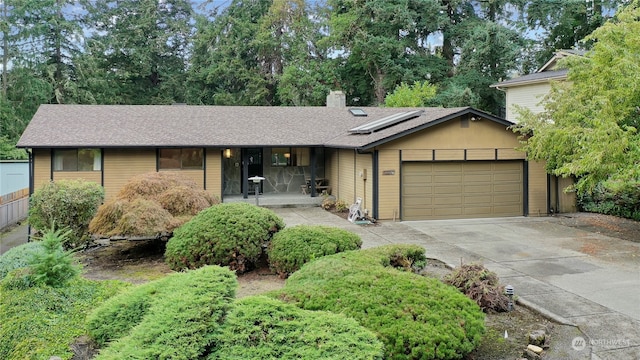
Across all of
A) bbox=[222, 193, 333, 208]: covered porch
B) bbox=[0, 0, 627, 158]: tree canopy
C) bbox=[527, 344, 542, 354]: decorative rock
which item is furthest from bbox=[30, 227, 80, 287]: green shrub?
bbox=[0, 0, 627, 158]: tree canopy

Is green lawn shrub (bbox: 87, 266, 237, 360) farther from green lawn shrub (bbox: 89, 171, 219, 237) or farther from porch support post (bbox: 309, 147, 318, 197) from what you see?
porch support post (bbox: 309, 147, 318, 197)

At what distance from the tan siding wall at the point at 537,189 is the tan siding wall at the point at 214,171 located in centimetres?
1085

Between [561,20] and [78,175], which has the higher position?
[561,20]

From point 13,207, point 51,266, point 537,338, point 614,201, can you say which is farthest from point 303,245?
point 13,207

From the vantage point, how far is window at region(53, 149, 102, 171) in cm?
1619

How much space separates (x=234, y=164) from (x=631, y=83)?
1361 cm

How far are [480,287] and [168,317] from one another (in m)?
4.42

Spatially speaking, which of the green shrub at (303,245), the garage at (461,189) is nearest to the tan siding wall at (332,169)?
the garage at (461,189)

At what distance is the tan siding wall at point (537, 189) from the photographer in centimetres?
1577

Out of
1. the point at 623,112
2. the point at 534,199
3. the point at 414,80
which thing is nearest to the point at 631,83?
the point at 623,112

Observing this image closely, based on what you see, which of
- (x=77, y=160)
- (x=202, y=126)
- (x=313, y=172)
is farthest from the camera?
(x=202, y=126)

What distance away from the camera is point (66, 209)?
1030 centimetres

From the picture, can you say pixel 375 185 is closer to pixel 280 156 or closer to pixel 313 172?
pixel 313 172

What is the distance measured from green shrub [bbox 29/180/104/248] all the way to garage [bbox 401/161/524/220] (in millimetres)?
8809
